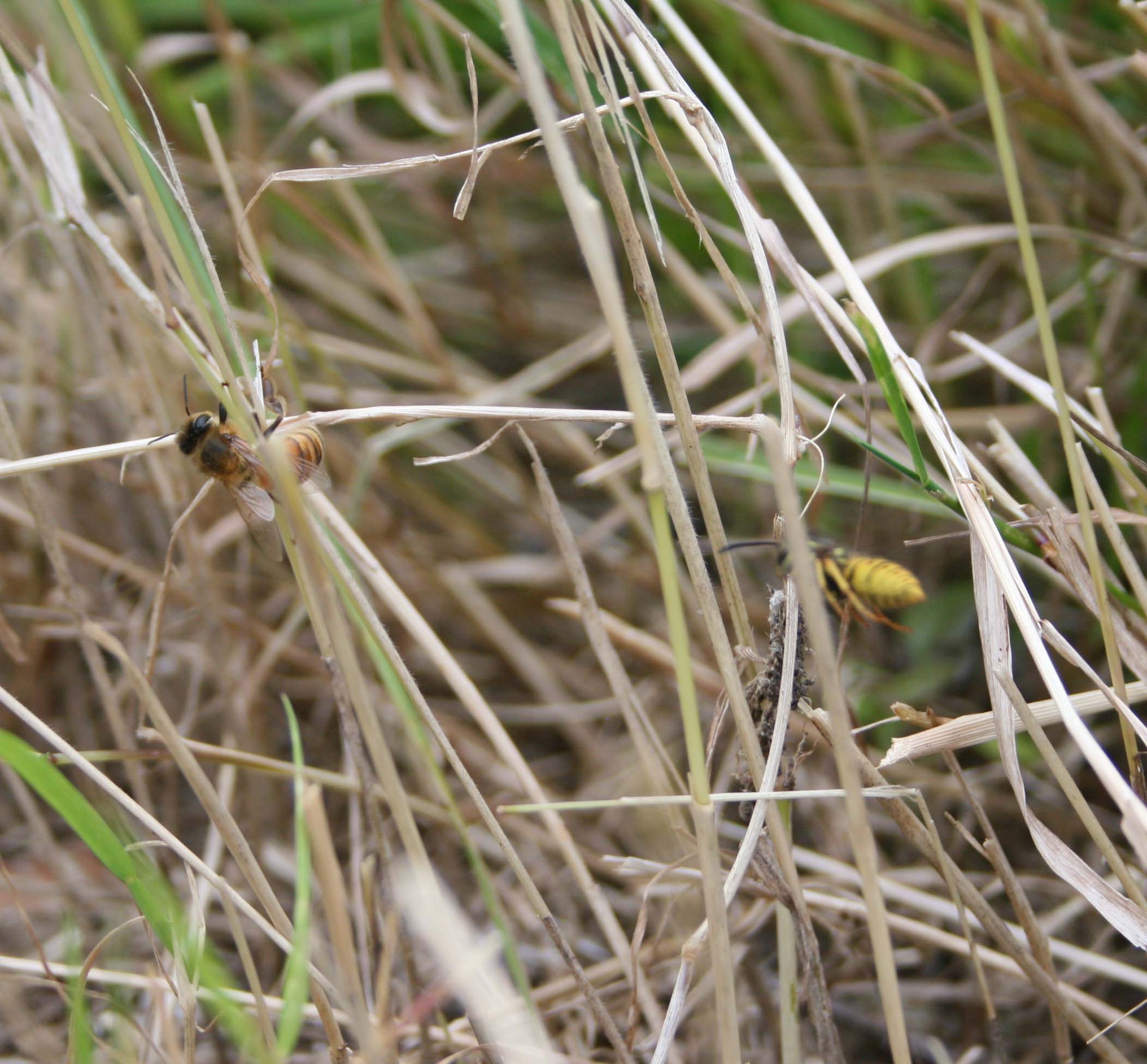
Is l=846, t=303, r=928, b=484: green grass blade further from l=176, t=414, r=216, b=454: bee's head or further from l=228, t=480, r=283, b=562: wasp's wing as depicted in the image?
l=176, t=414, r=216, b=454: bee's head

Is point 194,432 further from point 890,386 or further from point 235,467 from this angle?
point 890,386

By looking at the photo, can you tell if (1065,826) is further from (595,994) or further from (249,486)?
(249,486)

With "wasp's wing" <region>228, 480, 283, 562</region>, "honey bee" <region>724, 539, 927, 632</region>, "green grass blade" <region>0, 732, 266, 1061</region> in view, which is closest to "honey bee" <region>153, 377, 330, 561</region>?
"wasp's wing" <region>228, 480, 283, 562</region>

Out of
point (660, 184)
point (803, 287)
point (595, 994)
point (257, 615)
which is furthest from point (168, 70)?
point (595, 994)

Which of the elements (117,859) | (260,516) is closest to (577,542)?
(260,516)

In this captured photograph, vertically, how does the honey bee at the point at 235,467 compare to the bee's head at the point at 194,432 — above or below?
below

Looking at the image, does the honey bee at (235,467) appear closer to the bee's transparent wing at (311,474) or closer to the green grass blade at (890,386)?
the bee's transparent wing at (311,474)

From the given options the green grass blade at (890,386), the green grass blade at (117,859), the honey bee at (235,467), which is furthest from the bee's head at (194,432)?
the green grass blade at (890,386)
